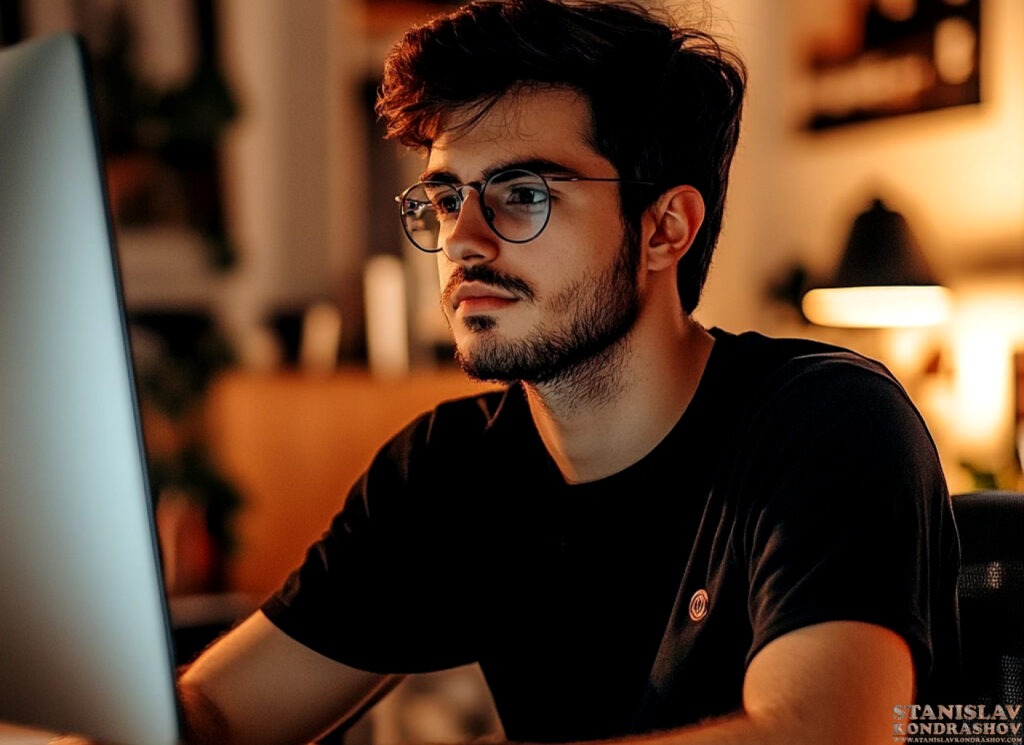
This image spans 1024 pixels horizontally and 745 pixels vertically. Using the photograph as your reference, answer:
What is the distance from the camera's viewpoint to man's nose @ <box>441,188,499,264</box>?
46.6 inches

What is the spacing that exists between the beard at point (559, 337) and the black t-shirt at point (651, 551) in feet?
0.36

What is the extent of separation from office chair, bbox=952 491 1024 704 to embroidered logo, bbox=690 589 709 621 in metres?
0.22

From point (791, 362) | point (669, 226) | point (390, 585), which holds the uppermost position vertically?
point (669, 226)

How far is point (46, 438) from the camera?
27.0 inches

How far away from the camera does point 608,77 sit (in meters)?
1.23

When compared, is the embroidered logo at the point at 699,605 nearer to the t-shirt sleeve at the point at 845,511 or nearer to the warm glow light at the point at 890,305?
the t-shirt sleeve at the point at 845,511

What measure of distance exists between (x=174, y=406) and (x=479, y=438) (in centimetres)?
287

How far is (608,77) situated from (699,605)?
1.77 feet

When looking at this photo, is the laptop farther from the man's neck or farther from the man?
the man's neck

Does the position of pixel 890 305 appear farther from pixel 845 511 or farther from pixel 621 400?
pixel 845 511

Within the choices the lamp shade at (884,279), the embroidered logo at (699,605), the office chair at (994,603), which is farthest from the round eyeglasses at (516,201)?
the lamp shade at (884,279)

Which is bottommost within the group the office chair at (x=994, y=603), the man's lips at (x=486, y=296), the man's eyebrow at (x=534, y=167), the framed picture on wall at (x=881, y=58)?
the office chair at (x=994, y=603)

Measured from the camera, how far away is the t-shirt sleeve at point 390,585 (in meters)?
1.27

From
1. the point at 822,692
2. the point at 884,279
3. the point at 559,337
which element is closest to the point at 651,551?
the point at 559,337
